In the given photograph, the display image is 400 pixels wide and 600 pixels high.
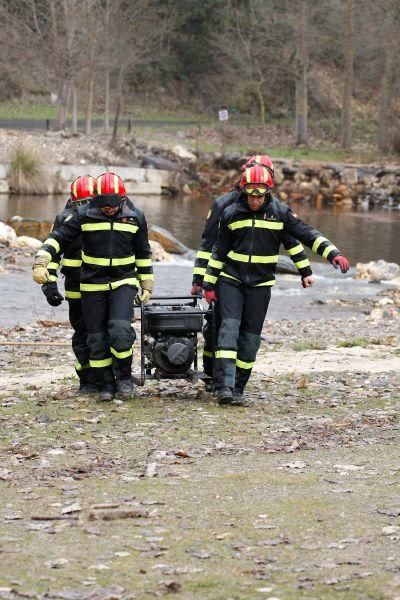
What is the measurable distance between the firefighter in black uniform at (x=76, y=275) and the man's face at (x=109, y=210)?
0.46m

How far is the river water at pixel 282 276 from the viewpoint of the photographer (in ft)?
64.7

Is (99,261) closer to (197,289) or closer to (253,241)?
(197,289)

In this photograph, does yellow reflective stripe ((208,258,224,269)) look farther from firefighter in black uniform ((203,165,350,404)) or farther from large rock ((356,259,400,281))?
large rock ((356,259,400,281))

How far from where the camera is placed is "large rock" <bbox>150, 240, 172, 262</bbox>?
25875 millimetres

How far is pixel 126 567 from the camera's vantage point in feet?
18.6

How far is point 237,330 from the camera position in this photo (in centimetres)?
1031

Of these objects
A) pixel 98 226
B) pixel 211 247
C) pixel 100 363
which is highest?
pixel 98 226

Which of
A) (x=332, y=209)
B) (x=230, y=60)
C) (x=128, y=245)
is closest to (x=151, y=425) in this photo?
(x=128, y=245)

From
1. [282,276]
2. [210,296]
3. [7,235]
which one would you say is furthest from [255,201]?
[7,235]

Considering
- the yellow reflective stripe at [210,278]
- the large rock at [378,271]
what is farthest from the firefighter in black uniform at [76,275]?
the large rock at [378,271]

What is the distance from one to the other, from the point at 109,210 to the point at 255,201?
125 cm

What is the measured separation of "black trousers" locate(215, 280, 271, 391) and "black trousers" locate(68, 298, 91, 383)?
1.25 m

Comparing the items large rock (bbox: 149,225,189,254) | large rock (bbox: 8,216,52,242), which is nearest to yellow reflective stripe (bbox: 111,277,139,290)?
large rock (bbox: 149,225,189,254)

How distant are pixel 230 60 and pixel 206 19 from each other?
14.0 ft
